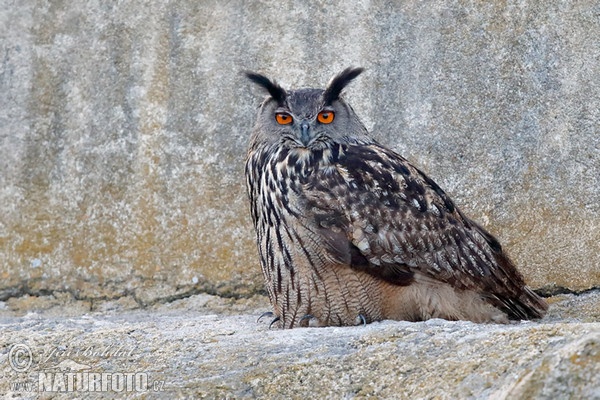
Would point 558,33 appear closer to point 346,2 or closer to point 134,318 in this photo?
point 346,2

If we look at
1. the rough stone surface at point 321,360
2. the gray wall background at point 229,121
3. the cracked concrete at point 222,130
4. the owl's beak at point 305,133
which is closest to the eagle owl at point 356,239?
the owl's beak at point 305,133

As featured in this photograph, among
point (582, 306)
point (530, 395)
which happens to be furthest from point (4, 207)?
point (530, 395)

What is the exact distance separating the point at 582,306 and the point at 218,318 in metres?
1.75

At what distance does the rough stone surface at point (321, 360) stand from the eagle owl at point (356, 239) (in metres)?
0.33

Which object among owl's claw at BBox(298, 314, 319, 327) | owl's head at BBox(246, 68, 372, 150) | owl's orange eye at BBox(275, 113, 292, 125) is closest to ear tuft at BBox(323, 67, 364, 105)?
owl's head at BBox(246, 68, 372, 150)

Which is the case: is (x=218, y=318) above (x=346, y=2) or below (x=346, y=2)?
below

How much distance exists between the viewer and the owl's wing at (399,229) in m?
3.74

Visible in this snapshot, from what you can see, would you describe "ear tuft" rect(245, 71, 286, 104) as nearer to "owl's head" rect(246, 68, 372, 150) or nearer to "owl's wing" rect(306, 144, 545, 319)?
"owl's head" rect(246, 68, 372, 150)

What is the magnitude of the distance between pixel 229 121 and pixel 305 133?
140 centimetres

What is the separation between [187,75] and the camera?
213 inches

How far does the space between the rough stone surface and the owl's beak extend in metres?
0.77

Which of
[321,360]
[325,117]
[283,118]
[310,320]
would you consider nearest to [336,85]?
[325,117]

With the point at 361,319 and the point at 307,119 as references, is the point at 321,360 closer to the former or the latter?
the point at 361,319

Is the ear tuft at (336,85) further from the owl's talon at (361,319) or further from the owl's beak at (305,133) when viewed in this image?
the owl's talon at (361,319)
